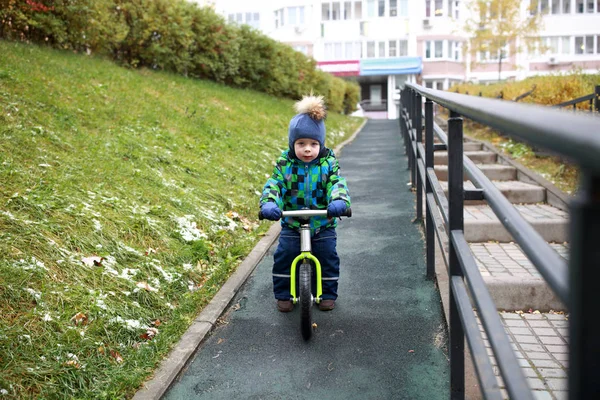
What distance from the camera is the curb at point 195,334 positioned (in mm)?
3328

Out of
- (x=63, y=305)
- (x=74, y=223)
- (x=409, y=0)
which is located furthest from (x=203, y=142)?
(x=409, y=0)

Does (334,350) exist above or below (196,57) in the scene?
below

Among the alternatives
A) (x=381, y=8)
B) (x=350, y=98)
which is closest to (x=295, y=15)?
(x=381, y=8)

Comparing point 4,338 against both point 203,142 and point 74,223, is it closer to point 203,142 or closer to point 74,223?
point 74,223

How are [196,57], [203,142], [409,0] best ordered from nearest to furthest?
[203,142]
[196,57]
[409,0]

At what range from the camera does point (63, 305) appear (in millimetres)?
3678

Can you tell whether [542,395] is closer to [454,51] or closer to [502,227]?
[502,227]

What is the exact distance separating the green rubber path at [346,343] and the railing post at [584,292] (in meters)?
2.51

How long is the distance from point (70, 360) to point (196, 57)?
12836 millimetres

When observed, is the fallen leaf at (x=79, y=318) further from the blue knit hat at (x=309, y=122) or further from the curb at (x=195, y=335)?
the blue knit hat at (x=309, y=122)

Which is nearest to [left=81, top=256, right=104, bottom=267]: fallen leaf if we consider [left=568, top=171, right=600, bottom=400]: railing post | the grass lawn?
the grass lawn

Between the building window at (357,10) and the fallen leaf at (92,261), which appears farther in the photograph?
the building window at (357,10)

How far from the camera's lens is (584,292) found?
85 cm

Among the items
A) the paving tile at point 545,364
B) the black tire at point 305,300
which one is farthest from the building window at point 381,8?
the paving tile at point 545,364
